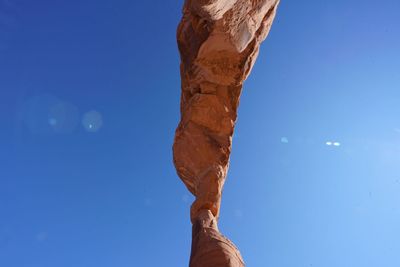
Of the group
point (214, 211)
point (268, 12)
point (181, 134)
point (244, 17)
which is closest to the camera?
point (214, 211)

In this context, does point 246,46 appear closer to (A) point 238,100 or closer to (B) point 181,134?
(A) point 238,100

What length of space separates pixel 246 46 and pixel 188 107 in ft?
6.63

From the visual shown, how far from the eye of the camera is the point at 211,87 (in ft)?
29.5

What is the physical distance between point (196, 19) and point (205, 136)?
9.39 feet

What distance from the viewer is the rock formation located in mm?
8023

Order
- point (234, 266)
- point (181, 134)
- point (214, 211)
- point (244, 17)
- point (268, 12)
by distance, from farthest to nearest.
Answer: point (268, 12), point (181, 134), point (244, 17), point (214, 211), point (234, 266)

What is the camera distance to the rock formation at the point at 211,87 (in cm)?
802

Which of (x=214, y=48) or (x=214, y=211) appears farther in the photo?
(x=214, y=48)

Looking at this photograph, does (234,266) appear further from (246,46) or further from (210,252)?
(246,46)

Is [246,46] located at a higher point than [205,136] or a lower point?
higher

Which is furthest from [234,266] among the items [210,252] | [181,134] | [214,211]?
[181,134]

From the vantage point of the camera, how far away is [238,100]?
9086 millimetres

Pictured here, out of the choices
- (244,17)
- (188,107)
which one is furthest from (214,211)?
→ (244,17)

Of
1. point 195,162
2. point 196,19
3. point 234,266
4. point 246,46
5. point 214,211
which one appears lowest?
point 234,266
